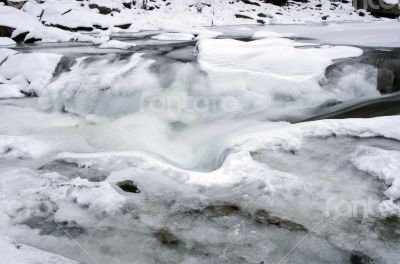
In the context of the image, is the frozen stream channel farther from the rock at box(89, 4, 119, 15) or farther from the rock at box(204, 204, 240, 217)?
the rock at box(89, 4, 119, 15)

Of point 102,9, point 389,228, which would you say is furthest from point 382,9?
point 389,228

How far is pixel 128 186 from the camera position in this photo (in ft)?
10.5

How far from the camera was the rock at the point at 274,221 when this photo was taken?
2586 millimetres

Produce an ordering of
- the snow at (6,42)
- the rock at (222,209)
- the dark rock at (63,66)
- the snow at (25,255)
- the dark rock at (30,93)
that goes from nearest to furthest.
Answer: the snow at (25,255) → the rock at (222,209) → the dark rock at (30,93) → the dark rock at (63,66) → the snow at (6,42)

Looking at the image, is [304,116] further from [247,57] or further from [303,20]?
[303,20]

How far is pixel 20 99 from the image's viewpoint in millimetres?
6500

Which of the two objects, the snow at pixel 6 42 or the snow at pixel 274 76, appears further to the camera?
the snow at pixel 6 42

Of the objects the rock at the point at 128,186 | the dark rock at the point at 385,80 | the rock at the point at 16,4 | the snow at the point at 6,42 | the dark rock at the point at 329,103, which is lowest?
the rock at the point at 128,186

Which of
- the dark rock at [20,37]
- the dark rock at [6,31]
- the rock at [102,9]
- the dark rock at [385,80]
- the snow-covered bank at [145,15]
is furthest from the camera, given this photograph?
the rock at [102,9]

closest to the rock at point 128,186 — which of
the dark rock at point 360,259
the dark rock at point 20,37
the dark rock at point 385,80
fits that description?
the dark rock at point 360,259

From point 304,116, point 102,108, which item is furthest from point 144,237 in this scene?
point 102,108

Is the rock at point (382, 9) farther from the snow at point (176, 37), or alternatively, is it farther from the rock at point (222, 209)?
the rock at point (222, 209)

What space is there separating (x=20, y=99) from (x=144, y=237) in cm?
506

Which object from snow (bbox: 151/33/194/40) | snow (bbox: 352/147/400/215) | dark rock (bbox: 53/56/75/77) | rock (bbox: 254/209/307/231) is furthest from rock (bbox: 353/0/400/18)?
rock (bbox: 254/209/307/231)
